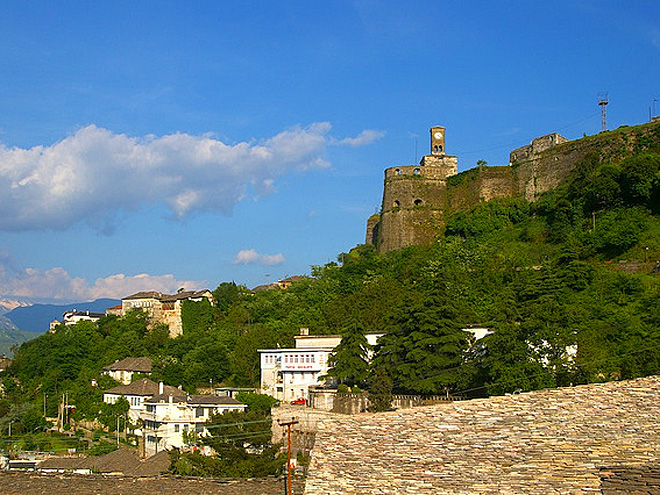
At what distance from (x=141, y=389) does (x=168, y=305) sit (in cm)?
2119

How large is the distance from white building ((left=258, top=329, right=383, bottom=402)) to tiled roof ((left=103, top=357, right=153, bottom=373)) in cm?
1652

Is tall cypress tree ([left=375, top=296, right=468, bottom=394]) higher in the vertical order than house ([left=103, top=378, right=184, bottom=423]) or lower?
higher

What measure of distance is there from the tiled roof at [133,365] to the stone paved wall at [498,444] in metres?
44.9

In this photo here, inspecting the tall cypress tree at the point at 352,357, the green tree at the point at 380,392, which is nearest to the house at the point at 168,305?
the tall cypress tree at the point at 352,357

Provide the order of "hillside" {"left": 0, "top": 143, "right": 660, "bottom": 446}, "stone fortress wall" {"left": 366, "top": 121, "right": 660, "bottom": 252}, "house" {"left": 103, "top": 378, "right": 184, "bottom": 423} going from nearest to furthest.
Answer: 1. "hillside" {"left": 0, "top": 143, "right": 660, "bottom": 446}
2. "house" {"left": 103, "top": 378, "right": 184, "bottom": 423}
3. "stone fortress wall" {"left": 366, "top": 121, "right": 660, "bottom": 252}

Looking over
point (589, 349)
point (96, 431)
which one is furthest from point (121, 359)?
point (589, 349)

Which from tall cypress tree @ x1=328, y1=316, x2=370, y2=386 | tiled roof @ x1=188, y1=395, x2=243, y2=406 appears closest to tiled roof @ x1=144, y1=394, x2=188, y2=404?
tiled roof @ x1=188, y1=395, x2=243, y2=406

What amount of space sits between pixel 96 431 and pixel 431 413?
4317 cm

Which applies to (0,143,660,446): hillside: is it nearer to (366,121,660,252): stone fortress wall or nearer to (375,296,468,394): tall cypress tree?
(375,296,468,394): tall cypress tree

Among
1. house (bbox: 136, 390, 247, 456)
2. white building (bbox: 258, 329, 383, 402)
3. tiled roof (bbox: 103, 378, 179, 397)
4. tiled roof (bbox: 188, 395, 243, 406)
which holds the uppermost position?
white building (bbox: 258, 329, 383, 402)

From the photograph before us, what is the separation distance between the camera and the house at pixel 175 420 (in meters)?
42.6

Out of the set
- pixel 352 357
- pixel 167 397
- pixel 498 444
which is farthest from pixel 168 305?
pixel 498 444

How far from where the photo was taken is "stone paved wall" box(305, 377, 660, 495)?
1270 cm

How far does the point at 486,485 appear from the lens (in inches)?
509
